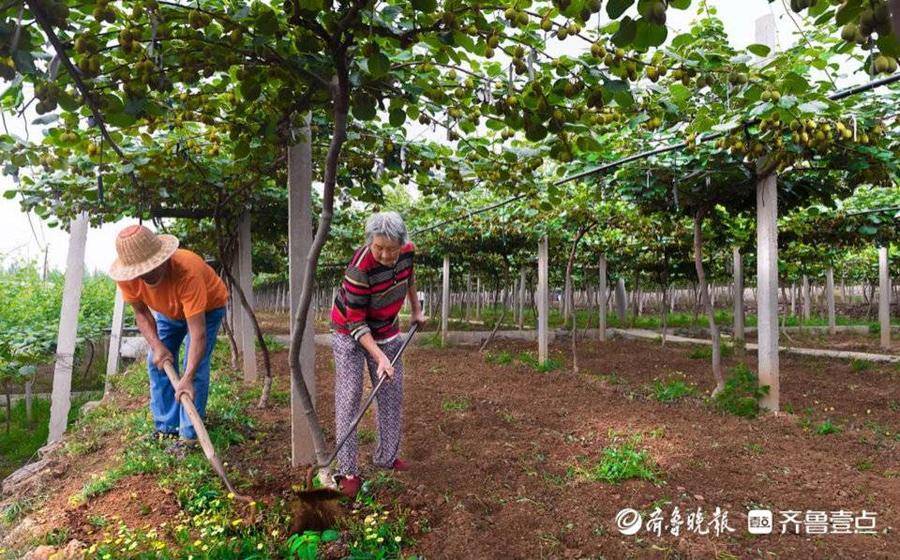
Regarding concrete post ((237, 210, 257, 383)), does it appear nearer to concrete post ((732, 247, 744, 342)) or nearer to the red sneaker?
the red sneaker

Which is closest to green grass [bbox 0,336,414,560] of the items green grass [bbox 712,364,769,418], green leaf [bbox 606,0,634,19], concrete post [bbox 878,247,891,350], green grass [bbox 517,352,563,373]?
green leaf [bbox 606,0,634,19]

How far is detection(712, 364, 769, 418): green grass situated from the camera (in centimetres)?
526

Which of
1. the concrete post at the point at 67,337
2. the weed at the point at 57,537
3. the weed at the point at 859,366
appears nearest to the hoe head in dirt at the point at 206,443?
the weed at the point at 57,537

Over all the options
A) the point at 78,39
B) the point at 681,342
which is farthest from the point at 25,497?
the point at 681,342

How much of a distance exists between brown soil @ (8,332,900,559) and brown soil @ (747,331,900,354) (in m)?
6.22

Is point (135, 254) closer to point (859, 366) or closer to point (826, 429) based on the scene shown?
point (826, 429)

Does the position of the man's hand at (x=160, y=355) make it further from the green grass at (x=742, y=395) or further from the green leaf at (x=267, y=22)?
the green grass at (x=742, y=395)

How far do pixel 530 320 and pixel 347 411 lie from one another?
769 inches

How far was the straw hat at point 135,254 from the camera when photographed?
10.3 feet

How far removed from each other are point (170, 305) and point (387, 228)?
5.47 feet

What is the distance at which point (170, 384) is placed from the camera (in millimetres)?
3803

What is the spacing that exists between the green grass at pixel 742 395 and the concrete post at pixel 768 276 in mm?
107

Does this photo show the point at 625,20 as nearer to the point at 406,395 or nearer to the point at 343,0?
the point at 343,0

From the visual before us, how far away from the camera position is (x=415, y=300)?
337 cm
